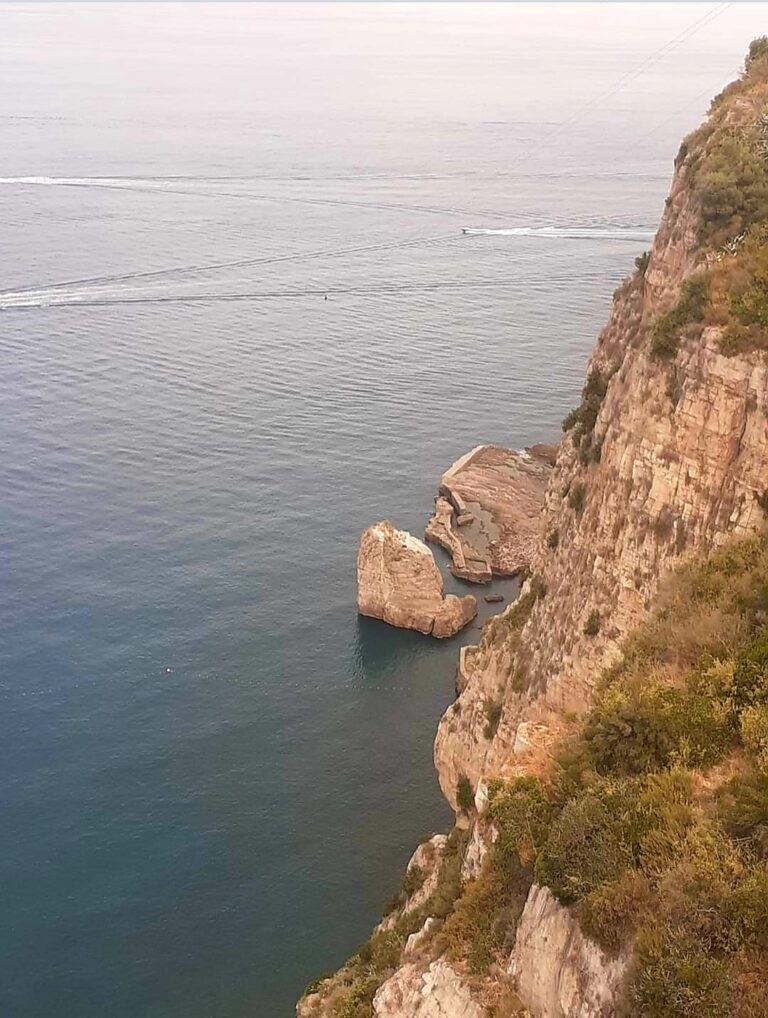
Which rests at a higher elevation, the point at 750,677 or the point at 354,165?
the point at 354,165

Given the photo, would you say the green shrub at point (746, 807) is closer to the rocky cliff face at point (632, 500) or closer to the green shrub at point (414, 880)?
→ the rocky cliff face at point (632, 500)

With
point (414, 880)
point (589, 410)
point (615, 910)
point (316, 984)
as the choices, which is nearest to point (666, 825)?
point (615, 910)

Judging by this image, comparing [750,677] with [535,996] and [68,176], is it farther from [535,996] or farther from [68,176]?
[68,176]

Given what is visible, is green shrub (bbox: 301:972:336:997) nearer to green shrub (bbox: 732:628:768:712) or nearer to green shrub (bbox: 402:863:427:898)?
green shrub (bbox: 402:863:427:898)

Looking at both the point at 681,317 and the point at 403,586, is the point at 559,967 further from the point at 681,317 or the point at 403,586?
the point at 403,586

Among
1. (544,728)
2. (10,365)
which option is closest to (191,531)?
(10,365)

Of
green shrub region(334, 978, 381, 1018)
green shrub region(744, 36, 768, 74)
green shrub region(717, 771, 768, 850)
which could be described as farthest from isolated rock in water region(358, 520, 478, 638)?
green shrub region(717, 771, 768, 850)
